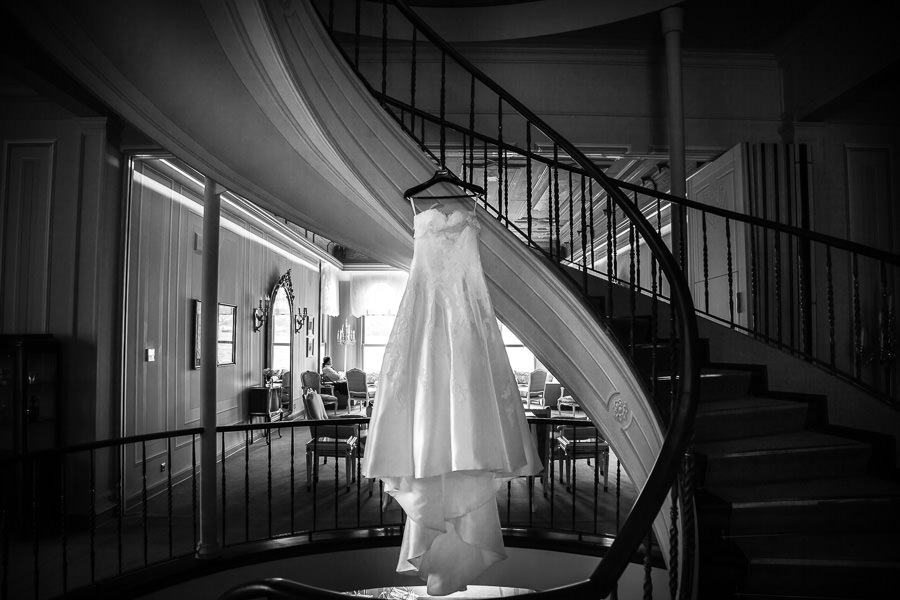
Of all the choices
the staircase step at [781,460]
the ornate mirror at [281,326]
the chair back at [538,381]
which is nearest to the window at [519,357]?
the chair back at [538,381]

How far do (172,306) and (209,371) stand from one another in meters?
2.00

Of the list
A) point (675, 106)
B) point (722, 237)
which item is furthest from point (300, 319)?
point (675, 106)

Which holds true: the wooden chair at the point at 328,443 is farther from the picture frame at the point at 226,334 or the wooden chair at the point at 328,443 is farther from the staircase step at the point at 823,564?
the staircase step at the point at 823,564

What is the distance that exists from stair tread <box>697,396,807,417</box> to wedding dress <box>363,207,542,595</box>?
1355mm

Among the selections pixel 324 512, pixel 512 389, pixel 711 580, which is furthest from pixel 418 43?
pixel 711 580

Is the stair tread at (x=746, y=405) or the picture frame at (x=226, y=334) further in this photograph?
the picture frame at (x=226, y=334)

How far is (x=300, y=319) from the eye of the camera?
9695mm

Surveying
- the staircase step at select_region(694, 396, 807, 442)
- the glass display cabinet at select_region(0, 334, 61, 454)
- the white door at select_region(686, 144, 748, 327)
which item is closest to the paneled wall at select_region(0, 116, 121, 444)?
the glass display cabinet at select_region(0, 334, 61, 454)

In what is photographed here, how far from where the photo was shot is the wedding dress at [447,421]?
194 centimetres

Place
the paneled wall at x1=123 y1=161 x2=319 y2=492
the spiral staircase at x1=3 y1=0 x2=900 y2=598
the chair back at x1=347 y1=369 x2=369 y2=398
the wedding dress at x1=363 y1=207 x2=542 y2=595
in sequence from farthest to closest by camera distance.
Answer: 1. the chair back at x1=347 y1=369 x2=369 y2=398
2. the paneled wall at x1=123 y1=161 x2=319 y2=492
3. the spiral staircase at x1=3 y1=0 x2=900 y2=598
4. the wedding dress at x1=363 y1=207 x2=542 y2=595

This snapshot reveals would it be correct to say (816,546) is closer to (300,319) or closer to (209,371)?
(209,371)

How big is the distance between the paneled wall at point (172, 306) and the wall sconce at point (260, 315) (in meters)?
0.15

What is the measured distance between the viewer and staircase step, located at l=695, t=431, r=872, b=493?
8.44 feet

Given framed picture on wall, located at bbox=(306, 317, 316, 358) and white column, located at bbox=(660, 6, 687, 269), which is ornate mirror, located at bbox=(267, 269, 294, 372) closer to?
framed picture on wall, located at bbox=(306, 317, 316, 358)
